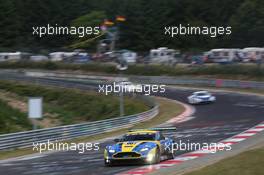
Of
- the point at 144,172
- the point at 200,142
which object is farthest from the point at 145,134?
the point at 200,142

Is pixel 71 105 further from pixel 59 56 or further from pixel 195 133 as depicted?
pixel 59 56

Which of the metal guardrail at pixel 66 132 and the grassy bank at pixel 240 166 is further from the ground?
the grassy bank at pixel 240 166

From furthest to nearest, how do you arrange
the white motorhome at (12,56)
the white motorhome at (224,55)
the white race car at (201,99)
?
the white motorhome at (12,56)
the white motorhome at (224,55)
the white race car at (201,99)

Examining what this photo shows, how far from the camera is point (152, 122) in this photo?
36125 millimetres

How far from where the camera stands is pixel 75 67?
87.0 m

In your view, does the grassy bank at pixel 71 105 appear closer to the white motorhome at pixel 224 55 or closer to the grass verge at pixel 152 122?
the grass verge at pixel 152 122

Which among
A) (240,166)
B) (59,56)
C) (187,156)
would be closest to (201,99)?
(187,156)

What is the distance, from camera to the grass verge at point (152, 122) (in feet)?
80.4

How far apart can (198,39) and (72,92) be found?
4957 cm

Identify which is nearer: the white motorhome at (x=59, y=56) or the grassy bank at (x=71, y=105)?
the grassy bank at (x=71, y=105)

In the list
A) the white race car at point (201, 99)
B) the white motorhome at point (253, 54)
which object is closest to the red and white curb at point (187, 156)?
the white race car at point (201, 99)

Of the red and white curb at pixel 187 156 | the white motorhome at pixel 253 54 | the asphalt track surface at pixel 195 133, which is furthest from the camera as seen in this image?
the white motorhome at pixel 253 54

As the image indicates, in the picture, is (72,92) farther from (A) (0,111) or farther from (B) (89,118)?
(A) (0,111)

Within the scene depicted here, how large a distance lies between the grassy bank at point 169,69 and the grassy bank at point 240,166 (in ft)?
151
